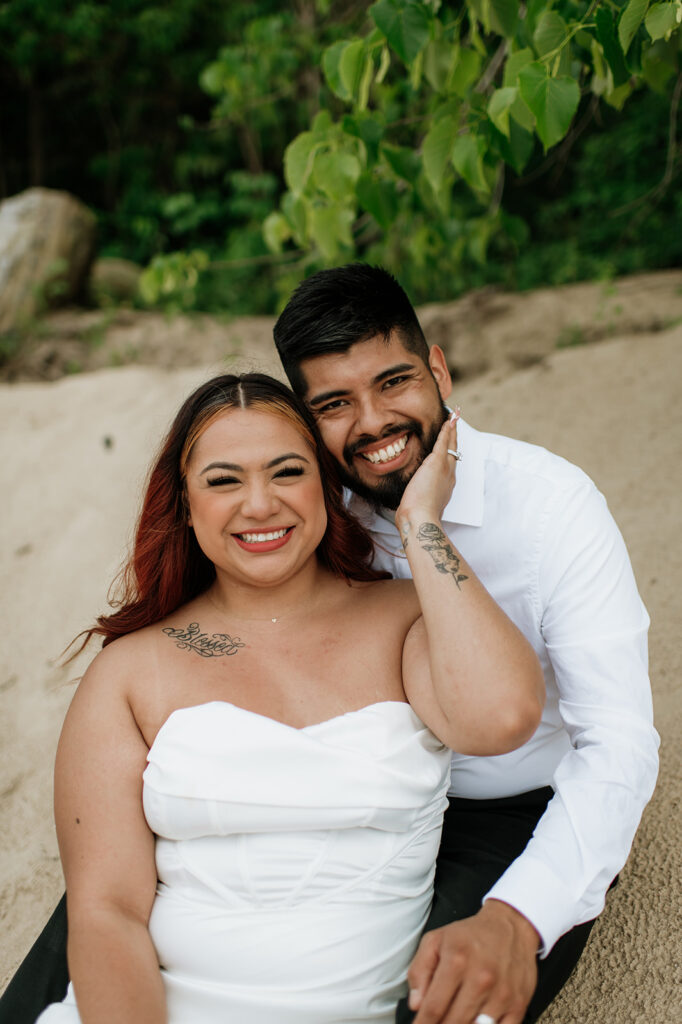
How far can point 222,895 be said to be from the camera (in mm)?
1803

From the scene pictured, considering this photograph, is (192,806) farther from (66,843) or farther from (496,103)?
(496,103)

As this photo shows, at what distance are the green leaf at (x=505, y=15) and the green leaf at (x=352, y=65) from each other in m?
0.39

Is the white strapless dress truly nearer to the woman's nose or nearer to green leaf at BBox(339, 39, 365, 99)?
the woman's nose

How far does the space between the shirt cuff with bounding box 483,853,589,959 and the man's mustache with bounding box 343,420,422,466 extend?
1.09 m

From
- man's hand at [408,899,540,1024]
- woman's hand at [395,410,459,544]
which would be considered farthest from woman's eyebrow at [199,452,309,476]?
man's hand at [408,899,540,1024]

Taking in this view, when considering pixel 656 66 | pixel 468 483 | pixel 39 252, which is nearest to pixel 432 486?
pixel 468 483

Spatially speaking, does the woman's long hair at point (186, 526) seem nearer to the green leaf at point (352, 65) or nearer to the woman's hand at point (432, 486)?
the woman's hand at point (432, 486)

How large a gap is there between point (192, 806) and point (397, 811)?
428 mm

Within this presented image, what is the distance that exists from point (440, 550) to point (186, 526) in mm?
686

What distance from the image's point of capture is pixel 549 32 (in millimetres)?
2191

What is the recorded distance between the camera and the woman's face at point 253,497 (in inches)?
80.0

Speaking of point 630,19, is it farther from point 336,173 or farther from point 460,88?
point 336,173

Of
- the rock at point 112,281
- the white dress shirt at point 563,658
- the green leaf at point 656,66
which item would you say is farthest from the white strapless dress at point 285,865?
the rock at point 112,281

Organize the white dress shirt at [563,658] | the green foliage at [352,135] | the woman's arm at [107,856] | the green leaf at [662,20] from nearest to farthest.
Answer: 1. the woman's arm at [107,856]
2. the white dress shirt at [563,658]
3. the green leaf at [662,20]
4. the green foliage at [352,135]
